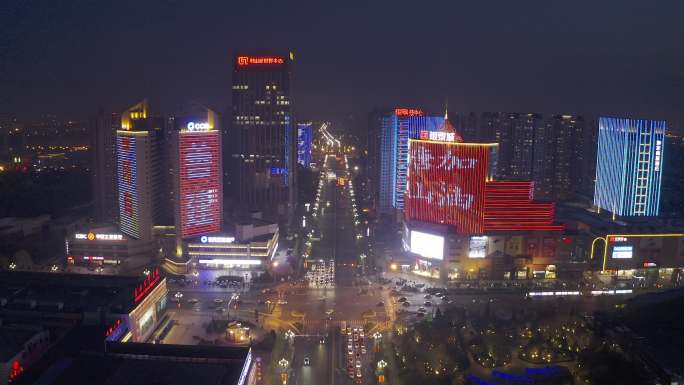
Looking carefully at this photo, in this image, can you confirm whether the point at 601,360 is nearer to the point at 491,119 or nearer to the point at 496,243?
the point at 496,243

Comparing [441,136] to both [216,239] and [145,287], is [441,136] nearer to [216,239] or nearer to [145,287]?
[216,239]

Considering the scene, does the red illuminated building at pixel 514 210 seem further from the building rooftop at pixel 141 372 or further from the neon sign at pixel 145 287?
the building rooftop at pixel 141 372

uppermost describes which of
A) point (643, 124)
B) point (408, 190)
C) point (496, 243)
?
point (643, 124)

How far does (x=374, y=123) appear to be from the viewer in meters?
35.6

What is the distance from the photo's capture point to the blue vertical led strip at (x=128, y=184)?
23580mm

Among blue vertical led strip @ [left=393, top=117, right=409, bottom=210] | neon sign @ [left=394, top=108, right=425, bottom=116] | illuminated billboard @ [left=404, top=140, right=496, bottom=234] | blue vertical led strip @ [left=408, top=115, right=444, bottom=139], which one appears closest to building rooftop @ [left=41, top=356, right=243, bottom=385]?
illuminated billboard @ [left=404, top=140, right=496, bottom=234]

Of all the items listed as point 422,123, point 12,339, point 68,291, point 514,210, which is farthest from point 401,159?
point 12,339

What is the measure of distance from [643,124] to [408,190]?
10.1m

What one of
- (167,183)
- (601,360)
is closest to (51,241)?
(167,183)

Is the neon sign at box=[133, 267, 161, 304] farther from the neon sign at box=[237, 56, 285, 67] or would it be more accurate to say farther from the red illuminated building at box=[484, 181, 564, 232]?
the neon sign at box=[237, 56, 285, 67]

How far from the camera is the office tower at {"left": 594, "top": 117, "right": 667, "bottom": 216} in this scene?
25078 millimetres

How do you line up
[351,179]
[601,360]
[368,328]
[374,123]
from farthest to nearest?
[351,179]
[374,123]
[368,328]
[601,360]

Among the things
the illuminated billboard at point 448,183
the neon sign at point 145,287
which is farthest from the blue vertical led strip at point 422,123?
the neon sign at point 145,287

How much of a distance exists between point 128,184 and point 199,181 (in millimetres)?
3011
